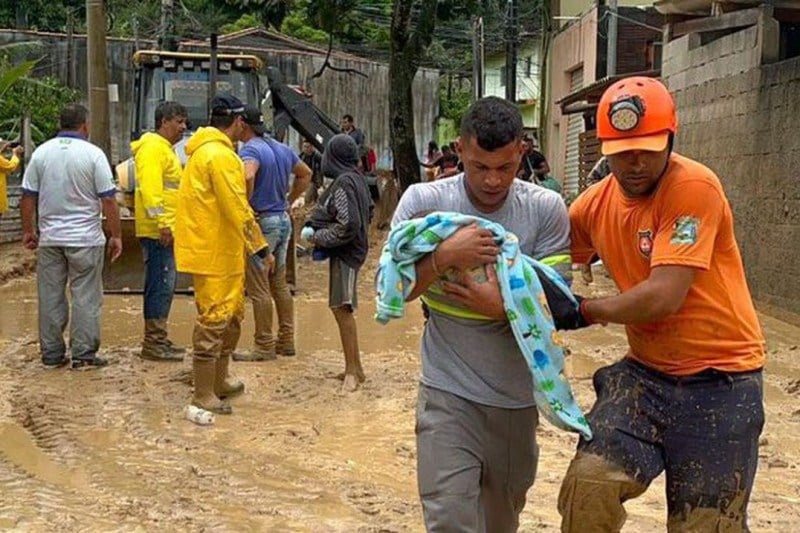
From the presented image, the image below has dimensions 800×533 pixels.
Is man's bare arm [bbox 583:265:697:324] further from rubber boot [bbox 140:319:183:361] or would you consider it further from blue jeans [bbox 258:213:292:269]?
rubber boot [bbox 140:319:183:361]

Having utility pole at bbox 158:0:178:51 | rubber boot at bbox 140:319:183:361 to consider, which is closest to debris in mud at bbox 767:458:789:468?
rubber boot at bbox 140:319:183:361

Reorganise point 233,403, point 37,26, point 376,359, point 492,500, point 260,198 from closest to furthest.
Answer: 1. point 492,500
2. point 233,403
3. point 260,198
4. point 376,359
5. point 37,26

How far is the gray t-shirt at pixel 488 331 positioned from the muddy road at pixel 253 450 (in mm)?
1664

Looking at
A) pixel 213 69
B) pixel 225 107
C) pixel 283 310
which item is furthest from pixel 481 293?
pixel 213 69

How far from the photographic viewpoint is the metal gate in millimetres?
26558

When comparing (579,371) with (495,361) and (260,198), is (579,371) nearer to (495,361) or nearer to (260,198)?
(260,198)

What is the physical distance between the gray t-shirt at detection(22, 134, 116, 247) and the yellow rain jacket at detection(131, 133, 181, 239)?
0.30 metres

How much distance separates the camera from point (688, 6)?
13680 millimetres

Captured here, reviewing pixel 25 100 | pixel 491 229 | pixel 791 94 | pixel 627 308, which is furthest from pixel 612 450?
pixel 25 100

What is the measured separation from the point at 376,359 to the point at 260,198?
174cm

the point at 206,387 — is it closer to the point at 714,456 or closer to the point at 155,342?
the point at 155,342

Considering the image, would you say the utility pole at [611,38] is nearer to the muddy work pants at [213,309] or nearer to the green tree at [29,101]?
the green tree at [29,101]

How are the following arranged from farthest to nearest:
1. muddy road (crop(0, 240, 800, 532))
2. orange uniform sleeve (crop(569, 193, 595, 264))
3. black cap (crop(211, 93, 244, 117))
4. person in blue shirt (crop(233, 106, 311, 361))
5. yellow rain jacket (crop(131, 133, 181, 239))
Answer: yellow rain jacket (crop(131, 133, 181, 239)) < person in blue shirt (crop(233, 106, 311, 361)) < black cap (crop(211, 93, 244, 117)) < muddy road (crop(0, 240, 800, 532)) < orange uniform sleeve (crop(569, 193, 595, 264))

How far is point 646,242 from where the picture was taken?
337cm
